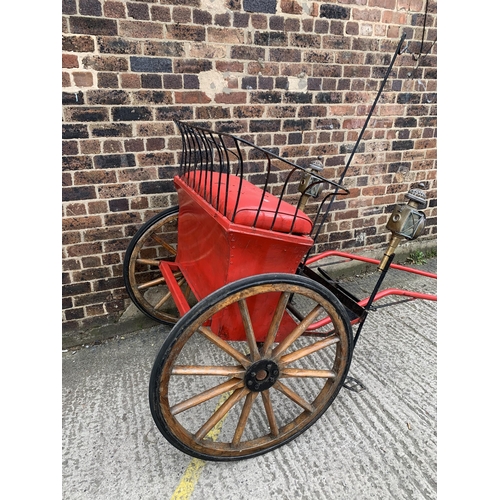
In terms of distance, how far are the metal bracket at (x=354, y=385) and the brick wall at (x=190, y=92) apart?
1635 millimetres

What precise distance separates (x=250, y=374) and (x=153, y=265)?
4.24 ft

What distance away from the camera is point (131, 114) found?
92.1 inches

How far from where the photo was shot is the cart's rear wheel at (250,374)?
4.95 feet

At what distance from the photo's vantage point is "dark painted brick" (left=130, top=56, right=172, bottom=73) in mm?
2256

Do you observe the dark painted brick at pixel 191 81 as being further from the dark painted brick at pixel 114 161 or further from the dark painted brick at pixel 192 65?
the dark painted brick at pixel 114 161

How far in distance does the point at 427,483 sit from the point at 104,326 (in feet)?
7.18

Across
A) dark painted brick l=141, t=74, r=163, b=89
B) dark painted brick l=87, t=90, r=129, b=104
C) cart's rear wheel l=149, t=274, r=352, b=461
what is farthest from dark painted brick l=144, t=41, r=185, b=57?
cart's rear wheel l=149, t=274, r=352, b=461

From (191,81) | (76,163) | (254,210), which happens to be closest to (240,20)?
(191,81)

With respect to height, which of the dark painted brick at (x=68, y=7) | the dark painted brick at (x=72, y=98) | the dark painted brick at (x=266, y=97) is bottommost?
the dark painted brick at (x=72, y=98)

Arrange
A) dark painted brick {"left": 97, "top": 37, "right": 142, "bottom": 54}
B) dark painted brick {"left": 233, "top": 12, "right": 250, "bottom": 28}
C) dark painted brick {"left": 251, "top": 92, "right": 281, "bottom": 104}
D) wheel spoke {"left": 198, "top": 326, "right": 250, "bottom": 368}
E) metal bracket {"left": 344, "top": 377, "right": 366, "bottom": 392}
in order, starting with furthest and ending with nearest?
dark painted brick {"left": 251, "top": 92, "right": 281, "bottom": 104} → dark painted brick {"left": 233, "top": 12, "right": 250, "bottom": 28} → metal bracket {"left": 344, "top": 377, "right": 366, "bottom": 392} → dark painted brick {"left": 97, "top": 37, "right": 142, "bottom": 54} → wheel spoke {"left": 198, "top": 326, "right": 250, "bottom": 368}

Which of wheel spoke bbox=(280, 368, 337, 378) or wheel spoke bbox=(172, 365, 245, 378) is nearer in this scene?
wheel spoke bbox=(172, 365, 245, 378)

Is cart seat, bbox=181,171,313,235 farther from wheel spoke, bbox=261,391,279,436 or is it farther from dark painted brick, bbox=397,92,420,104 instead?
dark painted brick, bbox=397,92,420,104

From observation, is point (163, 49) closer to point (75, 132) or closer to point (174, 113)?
point (174, 113)

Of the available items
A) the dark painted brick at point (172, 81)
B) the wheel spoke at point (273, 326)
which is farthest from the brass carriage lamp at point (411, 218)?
the dark painted brick at point (172, 81)
